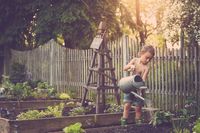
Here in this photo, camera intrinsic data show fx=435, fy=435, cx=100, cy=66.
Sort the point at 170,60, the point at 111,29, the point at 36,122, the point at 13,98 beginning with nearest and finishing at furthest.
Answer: the point at 36,122 < the point at 170,60 < the point at 13,98 < the point at 111,29

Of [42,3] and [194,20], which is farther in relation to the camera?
[42,3]

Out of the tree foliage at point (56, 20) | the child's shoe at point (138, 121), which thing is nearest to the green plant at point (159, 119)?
the child's shoe at point (138, 121)

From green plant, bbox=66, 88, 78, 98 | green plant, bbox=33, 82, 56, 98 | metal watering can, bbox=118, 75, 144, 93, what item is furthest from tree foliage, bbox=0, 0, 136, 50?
metal watering can, bbox=118, 75, 144, 93

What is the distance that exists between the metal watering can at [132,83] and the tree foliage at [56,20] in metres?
12.7

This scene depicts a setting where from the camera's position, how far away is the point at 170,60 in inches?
460

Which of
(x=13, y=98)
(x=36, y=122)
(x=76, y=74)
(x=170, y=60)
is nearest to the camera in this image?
(x=36, y=122)

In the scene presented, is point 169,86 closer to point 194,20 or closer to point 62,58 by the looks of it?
point 194,20

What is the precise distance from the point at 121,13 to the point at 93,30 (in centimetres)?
395

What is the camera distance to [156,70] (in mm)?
12141

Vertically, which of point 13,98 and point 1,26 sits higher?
point 1,26

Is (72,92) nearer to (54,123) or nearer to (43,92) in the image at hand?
(43,92)

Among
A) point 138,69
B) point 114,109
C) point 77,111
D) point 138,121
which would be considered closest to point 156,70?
point 114,109

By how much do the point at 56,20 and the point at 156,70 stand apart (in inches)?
390

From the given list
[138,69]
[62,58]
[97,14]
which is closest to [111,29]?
[97,14]
